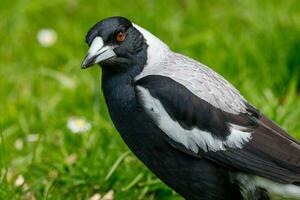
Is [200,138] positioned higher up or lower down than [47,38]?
higher up

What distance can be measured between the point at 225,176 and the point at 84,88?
2.18 metres

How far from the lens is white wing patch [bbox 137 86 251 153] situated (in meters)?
4.30

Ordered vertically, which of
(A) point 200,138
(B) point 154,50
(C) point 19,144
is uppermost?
(B) point 154,50

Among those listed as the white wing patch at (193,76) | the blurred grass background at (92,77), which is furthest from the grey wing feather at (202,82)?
the blurred grass background at (92,77)

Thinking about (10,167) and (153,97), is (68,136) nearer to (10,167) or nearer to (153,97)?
(10,167)

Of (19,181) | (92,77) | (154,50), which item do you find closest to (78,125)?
(19,181)

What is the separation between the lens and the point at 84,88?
6.32m

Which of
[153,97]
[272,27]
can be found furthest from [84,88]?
[153,97]

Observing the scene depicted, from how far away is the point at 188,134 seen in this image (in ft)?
14.2

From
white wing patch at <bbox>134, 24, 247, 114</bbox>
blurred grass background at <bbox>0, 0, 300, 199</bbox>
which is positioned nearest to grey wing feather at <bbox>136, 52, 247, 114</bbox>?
white wing patch at <bbox>134, 24, 247, 114</bbox>

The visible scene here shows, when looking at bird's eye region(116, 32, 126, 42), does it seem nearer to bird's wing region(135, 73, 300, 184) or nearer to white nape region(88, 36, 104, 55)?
white nape region(88, 36, 104, 55)

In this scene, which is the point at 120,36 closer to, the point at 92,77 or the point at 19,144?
the point at 19,144

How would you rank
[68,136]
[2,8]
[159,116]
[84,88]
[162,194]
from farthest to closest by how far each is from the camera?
[2,8], [84,88], [68,136], [162,194], [159,116]

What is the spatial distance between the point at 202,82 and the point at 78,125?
4.66 feet
